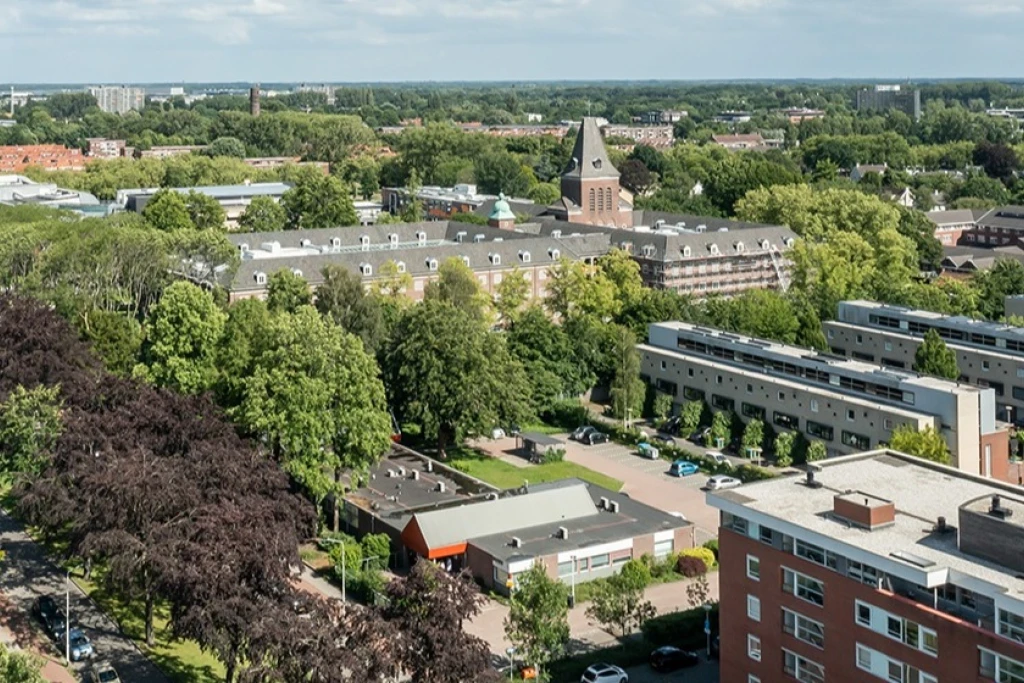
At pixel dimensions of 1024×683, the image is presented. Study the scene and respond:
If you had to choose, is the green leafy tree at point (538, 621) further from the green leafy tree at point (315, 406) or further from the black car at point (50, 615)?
the black car at point (50, 615)

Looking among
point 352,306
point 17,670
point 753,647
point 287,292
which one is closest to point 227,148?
point 287,292

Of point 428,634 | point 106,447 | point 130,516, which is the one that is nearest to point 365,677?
point 428,634

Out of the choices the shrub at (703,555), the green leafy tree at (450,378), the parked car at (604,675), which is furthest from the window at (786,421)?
the parked car at (604,675)

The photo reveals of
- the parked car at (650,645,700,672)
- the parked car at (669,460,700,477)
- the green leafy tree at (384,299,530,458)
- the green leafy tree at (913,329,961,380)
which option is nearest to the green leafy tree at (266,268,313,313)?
the green leafy tree at (384,299,530,458)

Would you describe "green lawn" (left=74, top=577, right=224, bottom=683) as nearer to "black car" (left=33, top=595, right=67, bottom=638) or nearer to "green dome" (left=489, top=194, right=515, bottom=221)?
"black car" (left=33, top=595, right=67, bottom=638)

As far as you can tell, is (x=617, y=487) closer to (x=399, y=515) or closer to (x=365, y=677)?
(x=399, y=515)

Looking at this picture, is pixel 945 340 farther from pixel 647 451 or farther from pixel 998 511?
pixel 998 511
